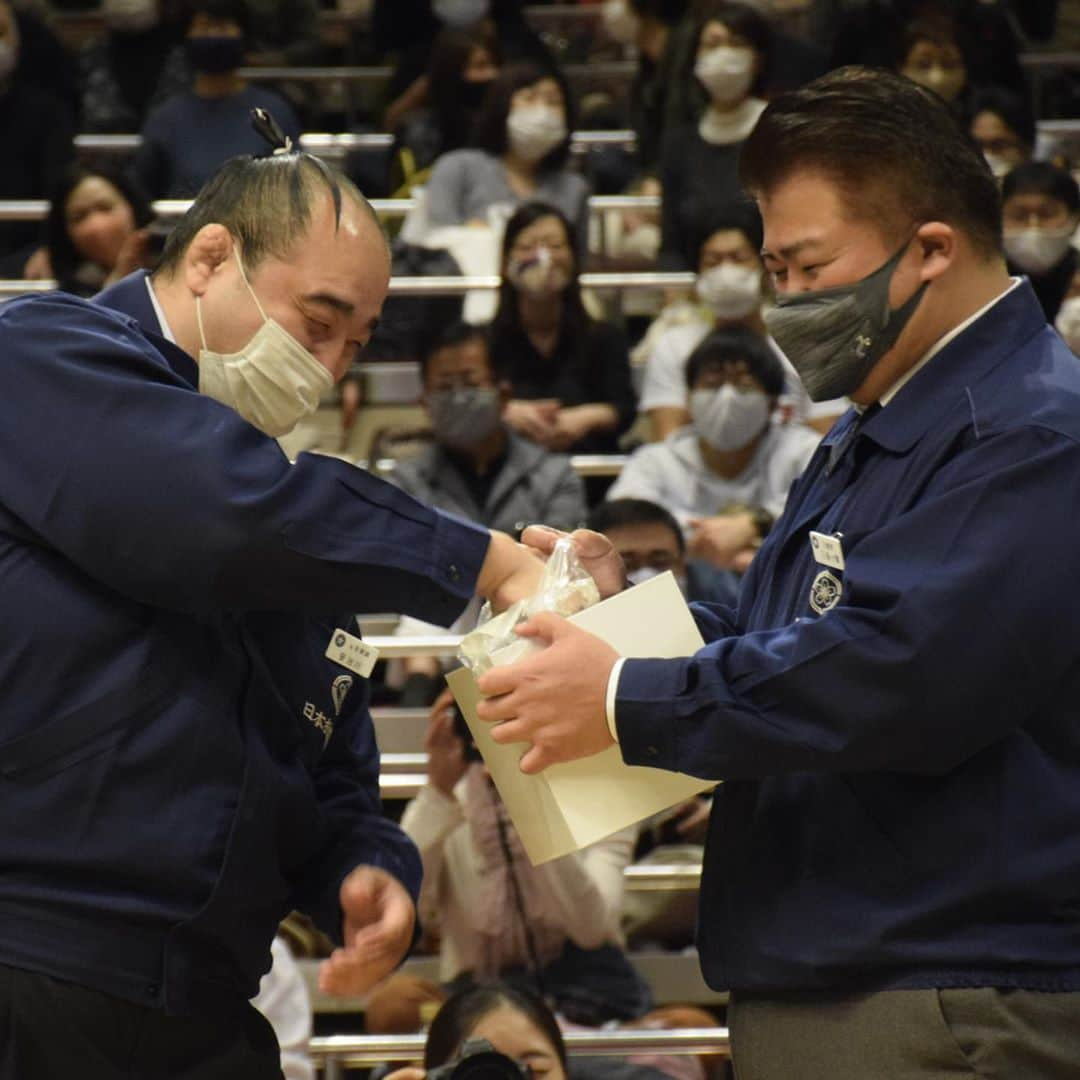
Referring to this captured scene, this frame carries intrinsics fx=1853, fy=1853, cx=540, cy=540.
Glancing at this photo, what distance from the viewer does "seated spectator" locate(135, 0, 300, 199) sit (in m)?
6.62

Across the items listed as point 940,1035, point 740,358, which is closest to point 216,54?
point 740,358

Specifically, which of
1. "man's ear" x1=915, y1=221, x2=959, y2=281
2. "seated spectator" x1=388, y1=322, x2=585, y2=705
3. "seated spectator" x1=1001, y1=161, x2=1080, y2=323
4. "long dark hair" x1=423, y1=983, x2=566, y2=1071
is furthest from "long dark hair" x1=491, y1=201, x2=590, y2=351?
Result: "man's ear" x1=915, y1=221, x2=959, y2=281

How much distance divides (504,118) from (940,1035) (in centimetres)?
491

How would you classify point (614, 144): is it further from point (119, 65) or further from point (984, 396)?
point (984, 396)

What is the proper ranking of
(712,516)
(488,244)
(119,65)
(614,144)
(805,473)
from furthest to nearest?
(119,65) → (614,144) → (488,244) → (712,516) → (805,473)

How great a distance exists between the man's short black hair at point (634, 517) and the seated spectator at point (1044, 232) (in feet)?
6.45

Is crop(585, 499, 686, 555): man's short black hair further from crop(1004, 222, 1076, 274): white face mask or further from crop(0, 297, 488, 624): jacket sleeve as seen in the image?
crop(0, 297, 488, 624): jacket sleeve

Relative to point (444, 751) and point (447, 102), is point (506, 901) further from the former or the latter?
point (447, 102)

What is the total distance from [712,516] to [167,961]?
10.4 feet

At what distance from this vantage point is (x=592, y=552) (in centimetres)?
231

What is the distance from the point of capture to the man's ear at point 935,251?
2041 mm

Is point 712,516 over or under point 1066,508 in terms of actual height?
under

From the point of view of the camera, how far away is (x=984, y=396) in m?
1.99

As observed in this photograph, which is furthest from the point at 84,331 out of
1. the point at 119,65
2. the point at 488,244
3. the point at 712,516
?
the point at 119,65
